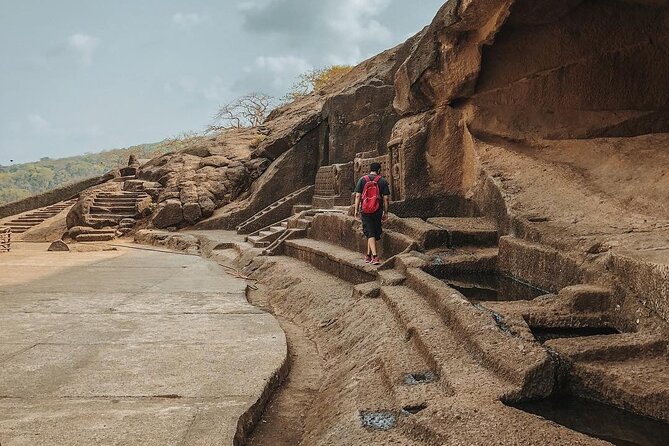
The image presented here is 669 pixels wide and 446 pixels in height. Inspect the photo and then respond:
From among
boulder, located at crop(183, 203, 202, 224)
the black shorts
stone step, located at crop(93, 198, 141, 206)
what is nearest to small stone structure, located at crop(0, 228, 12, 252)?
stone step, located at crop(93, 198, 141, 206)

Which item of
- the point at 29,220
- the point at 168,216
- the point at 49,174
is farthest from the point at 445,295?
the point at 49,174

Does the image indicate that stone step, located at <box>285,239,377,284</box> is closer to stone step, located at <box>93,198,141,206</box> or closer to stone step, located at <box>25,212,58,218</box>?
stone step, located at <box>93,198,141,206</box>

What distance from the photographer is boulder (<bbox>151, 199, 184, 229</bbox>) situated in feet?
57.9

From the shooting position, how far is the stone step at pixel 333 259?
22.6 ft

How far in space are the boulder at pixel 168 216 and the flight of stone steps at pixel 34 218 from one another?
592cm

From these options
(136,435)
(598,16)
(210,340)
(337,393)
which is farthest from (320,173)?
(136,435)

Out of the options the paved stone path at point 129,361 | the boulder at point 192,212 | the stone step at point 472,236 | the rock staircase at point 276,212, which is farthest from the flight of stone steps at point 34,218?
the stone step at point 472,236

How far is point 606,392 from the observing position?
2816mm

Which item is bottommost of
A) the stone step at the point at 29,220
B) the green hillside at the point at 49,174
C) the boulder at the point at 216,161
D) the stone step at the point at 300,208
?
the stone step at the point at 29,220

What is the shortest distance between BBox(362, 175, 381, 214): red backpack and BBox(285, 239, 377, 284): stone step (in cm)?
78

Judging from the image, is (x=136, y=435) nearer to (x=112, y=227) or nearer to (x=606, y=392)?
(x=606, y=392)

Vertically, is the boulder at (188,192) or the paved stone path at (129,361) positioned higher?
the boulder at (188,192)

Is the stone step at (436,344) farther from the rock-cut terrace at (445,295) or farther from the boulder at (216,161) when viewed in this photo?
the boulder at (216,161)

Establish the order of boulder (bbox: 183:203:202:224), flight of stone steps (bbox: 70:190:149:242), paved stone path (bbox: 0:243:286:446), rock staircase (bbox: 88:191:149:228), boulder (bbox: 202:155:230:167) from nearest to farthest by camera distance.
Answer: paved stone path (bbox: 0:243:286:446) < flight of stone steps (bbox: 70:190:149:242) < boulder (bbox: 183:203:202:224) < rock staircase (bbox: 88:191:149:228) < boulder (bbox: 202:155:230:167)
